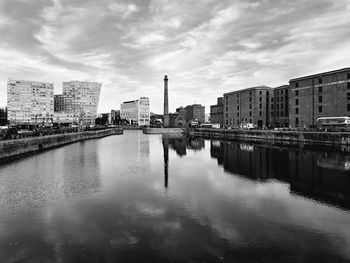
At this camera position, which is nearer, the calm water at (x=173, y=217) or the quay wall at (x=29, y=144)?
the calm water at (x=173, y=217)

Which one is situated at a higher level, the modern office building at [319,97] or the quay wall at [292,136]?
the modern office building at [319,97]

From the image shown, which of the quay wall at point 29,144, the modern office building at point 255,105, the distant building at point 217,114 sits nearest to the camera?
the quay wall at point 29,144

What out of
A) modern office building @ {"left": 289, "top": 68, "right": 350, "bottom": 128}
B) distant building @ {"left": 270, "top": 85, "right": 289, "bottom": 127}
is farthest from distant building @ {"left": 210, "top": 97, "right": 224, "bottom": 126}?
modern office building @ {"left": 289, "top": 68, "right": 350, "bottom": 128}

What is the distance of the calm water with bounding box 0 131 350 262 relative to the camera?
12680 millimetres

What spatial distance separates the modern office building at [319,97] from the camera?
78188 millimetres

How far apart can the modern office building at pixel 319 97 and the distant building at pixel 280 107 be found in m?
23.8

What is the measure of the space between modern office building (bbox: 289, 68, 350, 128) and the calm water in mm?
56851

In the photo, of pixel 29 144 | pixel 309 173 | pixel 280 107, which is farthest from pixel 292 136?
pixel 29 144

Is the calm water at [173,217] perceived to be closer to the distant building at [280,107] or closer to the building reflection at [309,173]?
the building reflection at [309,173]

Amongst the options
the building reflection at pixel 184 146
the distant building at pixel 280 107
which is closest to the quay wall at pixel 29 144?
the building reflection at pixel 184 146

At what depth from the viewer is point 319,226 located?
→ 15867mm

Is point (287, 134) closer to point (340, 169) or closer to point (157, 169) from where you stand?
point (340, 169)

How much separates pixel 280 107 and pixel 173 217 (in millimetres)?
116323

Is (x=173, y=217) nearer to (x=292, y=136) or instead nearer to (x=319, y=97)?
(x=292, y=136)
